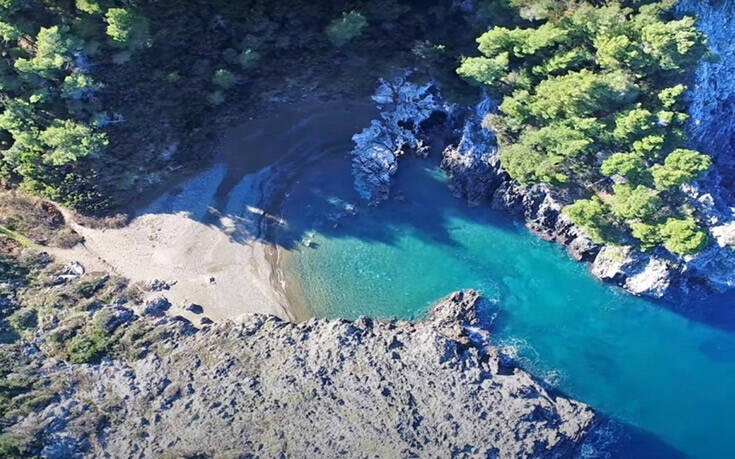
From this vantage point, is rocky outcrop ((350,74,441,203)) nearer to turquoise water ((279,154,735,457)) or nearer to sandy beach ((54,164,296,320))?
turquoise water ((279,154,735,457))

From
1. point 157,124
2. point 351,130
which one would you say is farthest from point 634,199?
point 157,124

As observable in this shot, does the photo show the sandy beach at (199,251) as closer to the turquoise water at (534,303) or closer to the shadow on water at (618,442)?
the turquoise water at (534,303)

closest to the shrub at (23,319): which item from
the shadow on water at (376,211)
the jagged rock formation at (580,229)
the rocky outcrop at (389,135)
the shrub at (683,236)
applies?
the shadow on water at (376,211)

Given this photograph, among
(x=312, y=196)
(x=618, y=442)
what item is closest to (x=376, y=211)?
(x=312, y=196)

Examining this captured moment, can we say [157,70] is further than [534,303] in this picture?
No

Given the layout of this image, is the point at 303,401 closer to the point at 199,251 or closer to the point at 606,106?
the point at 199,251

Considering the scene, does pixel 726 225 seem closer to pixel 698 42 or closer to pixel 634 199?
pixel 634 199
